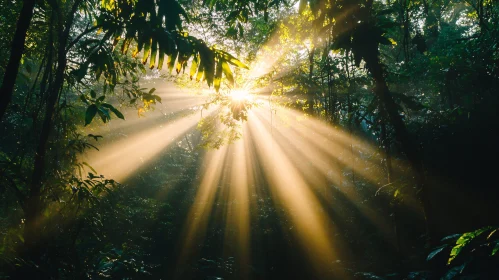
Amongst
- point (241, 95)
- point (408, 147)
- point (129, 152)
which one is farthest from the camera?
point (129, 152)

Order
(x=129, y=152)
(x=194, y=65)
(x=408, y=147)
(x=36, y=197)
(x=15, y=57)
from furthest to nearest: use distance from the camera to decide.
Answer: (x=129, y=152) → (x=408, y=147) → (x=36, y=197) → (x=194, y=65) → (x=15, y=57)

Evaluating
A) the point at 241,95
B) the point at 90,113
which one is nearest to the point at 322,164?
Answer: the point at 241,95

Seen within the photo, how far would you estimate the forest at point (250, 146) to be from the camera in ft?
10.6

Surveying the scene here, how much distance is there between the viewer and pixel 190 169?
2180 cm

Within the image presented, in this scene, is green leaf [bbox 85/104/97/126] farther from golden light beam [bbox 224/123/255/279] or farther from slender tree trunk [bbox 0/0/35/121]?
golden light beam [bbox 224/123/255/279]

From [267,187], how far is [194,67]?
14.9 m

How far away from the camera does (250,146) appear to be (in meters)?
19.4

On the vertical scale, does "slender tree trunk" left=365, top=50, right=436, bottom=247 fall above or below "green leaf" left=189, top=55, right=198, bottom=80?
below

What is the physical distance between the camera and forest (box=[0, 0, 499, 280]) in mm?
3229

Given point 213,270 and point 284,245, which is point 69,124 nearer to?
point 213,270

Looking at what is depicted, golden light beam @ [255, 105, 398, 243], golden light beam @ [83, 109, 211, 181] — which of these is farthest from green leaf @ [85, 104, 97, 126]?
golden light beam @ [255, 105, 398, 243]

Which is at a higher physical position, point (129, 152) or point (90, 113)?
point (90, 113)

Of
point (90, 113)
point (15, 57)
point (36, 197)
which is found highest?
point (15, 57)

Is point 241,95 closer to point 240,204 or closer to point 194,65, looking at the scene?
point 240,204
